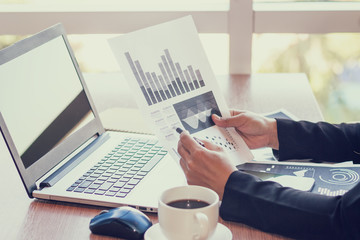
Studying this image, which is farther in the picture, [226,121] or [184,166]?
[226,121]

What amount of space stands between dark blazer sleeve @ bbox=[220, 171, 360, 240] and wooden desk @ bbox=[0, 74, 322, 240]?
24 mm

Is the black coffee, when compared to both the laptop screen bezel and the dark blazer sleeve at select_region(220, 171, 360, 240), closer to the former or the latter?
the dark blazer sleeve at select_region(220, 171, 360, 240)

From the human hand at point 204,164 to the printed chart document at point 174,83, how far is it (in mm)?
47

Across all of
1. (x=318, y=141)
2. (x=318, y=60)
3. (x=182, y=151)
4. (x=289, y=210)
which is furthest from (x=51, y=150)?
(x=318, y=60)

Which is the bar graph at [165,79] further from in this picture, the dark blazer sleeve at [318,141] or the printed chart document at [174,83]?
the dark blazer sleeve at [318,141]

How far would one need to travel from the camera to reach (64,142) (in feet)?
3.71

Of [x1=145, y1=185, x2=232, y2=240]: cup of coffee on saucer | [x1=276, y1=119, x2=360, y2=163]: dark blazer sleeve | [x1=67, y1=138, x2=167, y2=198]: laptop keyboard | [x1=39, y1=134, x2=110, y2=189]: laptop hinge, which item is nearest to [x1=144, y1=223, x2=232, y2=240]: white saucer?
[x1=145, y1=185, x2=232, y2=240]: cup of coffee on saucer

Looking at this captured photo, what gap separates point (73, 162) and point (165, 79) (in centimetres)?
26

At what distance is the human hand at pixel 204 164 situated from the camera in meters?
0.95

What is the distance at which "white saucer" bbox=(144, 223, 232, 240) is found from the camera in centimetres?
83

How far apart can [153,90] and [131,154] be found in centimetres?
17

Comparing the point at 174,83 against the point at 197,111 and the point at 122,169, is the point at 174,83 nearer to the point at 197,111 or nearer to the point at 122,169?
the point at 197,111

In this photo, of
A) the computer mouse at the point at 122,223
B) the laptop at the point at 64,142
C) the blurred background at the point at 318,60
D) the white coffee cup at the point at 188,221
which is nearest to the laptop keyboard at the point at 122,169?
the laptop at the point at 64,142

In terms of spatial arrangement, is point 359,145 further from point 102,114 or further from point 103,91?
point 103,91
